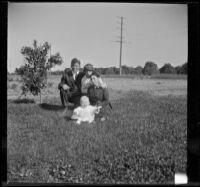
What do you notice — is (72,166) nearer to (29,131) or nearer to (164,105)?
(29,131)

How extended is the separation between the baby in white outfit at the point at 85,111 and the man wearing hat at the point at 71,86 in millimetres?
86

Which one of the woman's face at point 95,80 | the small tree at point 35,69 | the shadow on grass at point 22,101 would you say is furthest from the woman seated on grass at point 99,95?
the shadow on grass at point 22,101

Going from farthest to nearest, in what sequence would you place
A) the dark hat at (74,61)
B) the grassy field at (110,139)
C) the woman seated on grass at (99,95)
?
the woman seated on grass at (99,95) → the dark hat at (74,61) → the grassy field at (110,139)

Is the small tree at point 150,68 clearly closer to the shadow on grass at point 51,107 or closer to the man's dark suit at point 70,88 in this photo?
the man's dark suit at point 70,88

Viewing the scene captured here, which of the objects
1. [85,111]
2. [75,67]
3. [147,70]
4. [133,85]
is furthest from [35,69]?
[147,70]

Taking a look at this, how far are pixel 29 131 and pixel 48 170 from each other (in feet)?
2.14

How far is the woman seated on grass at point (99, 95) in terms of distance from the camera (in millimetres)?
4574

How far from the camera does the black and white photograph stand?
4391 mm

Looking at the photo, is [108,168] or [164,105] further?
[164,105]

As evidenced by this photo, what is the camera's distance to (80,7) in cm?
444

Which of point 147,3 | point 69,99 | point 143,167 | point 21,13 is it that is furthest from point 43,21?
point 143,167

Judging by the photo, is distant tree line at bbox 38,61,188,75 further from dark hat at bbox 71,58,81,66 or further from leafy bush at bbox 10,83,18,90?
leafy bush at bbox 10,83,18,90

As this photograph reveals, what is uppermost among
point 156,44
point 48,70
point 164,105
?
point 156,44

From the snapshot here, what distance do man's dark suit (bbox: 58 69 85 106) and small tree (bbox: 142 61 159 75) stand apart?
36.8 inches
